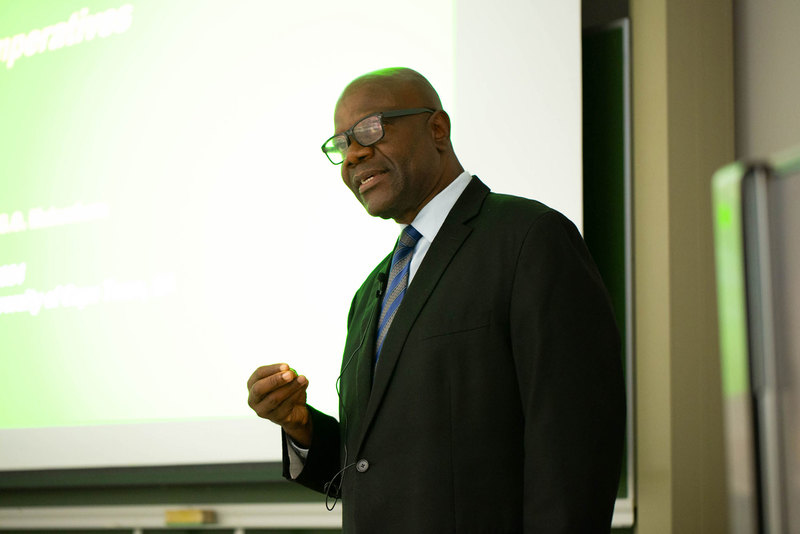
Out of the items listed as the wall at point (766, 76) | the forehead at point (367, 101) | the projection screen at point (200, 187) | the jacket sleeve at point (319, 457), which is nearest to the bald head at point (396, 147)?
the forehead at point (367, 101)

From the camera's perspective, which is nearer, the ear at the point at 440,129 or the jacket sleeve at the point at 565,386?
the jacket sleeve at the point at 565,386

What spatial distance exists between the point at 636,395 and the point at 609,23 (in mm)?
1071

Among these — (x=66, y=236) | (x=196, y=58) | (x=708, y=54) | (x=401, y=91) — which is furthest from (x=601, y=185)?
(x=66, y=236)

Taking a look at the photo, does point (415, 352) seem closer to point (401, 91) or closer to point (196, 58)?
point (401, 91)

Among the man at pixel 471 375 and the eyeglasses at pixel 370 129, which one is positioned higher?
the eyeglasses at pixel 370 129

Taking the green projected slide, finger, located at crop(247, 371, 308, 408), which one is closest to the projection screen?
the green projected slide

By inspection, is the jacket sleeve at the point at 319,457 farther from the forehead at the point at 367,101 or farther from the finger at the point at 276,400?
the forehead at the point at 367,101

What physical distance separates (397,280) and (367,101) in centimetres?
34

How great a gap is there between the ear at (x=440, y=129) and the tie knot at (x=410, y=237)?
0.17 m

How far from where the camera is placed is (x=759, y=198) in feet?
1.37

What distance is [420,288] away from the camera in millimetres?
1460

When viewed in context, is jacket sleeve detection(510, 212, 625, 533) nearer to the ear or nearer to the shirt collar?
the shirt collar

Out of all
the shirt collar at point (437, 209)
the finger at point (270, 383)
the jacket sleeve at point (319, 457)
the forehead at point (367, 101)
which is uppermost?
the forehead at point (367, 101)

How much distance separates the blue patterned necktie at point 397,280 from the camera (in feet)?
5.04
